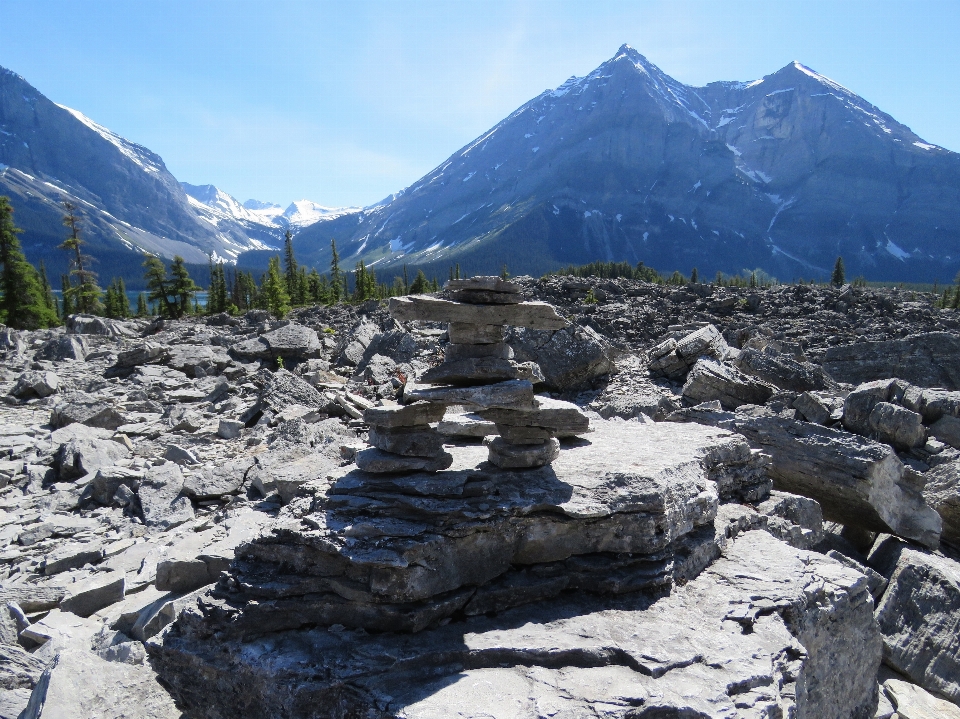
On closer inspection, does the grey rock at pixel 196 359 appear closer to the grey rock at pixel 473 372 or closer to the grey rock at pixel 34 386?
the grey rock at pixel 34 386

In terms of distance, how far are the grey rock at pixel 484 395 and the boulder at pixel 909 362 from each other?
18.8m

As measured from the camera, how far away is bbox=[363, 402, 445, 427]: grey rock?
259 inches

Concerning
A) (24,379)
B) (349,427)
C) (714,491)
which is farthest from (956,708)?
(24,379)

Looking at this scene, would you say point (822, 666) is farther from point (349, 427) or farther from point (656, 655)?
point (349, 427)

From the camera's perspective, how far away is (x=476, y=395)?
6.41m

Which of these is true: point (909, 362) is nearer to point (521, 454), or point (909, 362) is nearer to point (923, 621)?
point (923, 621)

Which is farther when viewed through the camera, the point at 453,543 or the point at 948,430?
the point at 948,430

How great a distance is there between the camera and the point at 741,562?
6750 millimetres

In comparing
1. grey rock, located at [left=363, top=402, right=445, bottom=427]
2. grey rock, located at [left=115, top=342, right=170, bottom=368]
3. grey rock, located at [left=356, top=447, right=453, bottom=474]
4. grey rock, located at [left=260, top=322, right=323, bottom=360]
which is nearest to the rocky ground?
grey rock, located at [left=356, top=447, right=453, bottom=474]

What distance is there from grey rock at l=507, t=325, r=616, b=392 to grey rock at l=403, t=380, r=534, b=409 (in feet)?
30.4

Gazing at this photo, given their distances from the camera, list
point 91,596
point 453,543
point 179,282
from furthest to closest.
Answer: point 179,282 → point 91,596 → point 453,543

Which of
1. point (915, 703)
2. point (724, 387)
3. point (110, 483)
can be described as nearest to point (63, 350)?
point (110, 483)

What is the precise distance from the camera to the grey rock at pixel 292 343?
24141 mm

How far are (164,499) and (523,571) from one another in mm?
7909
